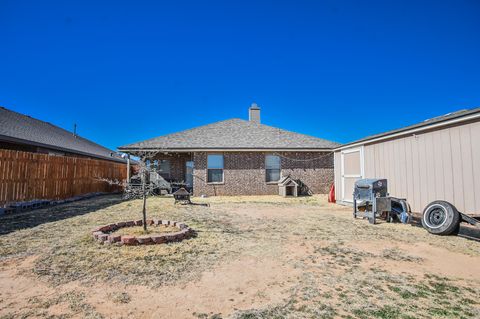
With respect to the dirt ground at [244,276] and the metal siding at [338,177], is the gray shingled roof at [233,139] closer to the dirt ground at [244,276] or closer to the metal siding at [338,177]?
the metal siding at [338,177]

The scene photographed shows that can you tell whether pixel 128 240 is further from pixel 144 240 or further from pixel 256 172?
pixel 256 172

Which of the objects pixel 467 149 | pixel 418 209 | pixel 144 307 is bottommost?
pixel 144 307

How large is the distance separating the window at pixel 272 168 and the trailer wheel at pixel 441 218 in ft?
31.7

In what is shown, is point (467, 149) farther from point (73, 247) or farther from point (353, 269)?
point (73, 247)

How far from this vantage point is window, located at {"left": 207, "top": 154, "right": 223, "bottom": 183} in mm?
15336

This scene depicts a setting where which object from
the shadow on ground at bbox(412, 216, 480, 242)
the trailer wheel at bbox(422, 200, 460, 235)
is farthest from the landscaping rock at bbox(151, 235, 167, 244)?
the shadow on ground at bbox(412, 216, 480, 242)

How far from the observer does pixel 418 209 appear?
736cm

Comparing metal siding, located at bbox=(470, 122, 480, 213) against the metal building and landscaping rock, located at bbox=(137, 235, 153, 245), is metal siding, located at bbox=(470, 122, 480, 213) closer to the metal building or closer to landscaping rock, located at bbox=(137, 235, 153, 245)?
the metal building

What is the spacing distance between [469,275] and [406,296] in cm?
135

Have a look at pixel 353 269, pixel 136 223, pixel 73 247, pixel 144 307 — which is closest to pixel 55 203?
pixel 136 223

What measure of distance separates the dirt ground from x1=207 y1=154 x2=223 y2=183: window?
9.70m

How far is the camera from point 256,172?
50.8 feet

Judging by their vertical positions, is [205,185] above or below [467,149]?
below

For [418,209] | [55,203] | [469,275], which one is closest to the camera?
[469,275]
